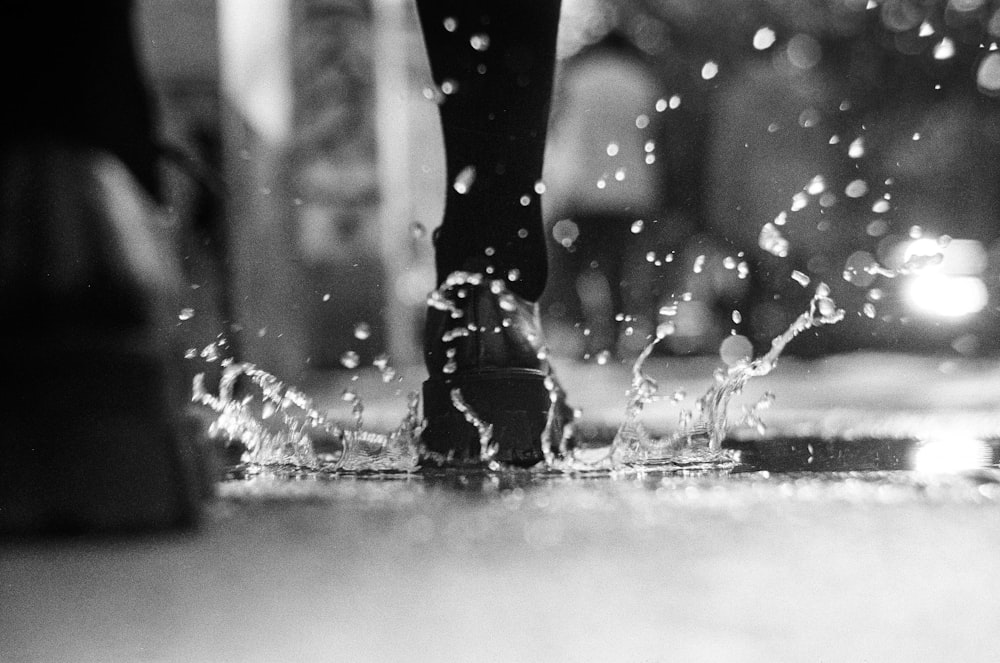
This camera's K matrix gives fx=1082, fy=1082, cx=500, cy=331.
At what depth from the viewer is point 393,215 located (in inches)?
294

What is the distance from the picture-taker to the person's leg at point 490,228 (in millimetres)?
1334

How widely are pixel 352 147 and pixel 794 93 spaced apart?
4.06 m

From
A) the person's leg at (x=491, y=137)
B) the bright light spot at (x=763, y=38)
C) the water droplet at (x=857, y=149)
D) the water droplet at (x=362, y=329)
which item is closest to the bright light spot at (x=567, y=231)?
the water droplet at (x=362, y=329)

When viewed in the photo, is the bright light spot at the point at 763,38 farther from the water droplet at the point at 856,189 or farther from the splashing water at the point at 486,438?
the splashing water at the point at 486,438

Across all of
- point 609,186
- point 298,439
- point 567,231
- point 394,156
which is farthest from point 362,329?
point 298,439

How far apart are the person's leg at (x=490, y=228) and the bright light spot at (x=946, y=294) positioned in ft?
21.7

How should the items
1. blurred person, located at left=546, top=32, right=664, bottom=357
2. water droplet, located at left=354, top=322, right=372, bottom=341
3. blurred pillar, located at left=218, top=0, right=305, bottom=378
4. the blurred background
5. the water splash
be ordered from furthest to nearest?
blurred person, located at left=546, top=32, right=664, bottom=357 < the blurred background < water droplet, located at left=354, top=322, right=372, bottom=341 < blurred pillar, located at left=218, top=0, right=305, bottom=378 < the water splash

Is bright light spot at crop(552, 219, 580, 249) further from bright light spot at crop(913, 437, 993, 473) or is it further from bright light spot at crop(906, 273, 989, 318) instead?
bright light spot at crop(913, 437, 993, 473)

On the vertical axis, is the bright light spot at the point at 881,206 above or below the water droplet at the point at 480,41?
above

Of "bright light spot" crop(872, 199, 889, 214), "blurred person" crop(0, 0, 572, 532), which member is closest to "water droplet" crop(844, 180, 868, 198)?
"bright light spot" crop(872, 199, 889, 214)

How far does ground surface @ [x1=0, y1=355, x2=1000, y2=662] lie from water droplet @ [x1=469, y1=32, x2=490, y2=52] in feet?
1.79

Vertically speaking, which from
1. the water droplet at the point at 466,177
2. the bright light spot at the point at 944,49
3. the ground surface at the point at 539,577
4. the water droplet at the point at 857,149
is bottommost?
the ground surface at the point at 539,577

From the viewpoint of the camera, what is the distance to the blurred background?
256 inches

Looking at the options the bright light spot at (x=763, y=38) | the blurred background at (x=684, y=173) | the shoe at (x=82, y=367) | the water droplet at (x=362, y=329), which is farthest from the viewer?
the bright light spot at (x=763, y=38)
